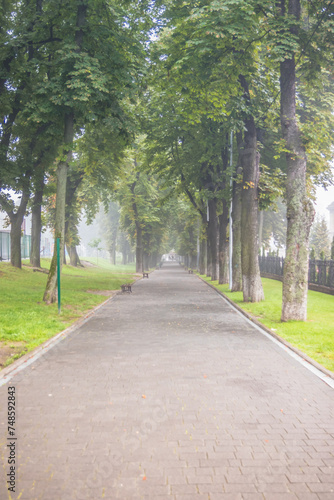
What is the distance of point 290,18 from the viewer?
1239 cm

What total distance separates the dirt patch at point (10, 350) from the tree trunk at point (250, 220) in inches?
404

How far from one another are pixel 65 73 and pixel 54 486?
13.6 m

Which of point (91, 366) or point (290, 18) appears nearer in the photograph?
point (91, 366)

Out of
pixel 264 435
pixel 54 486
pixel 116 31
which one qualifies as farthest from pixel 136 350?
pixel 116 31

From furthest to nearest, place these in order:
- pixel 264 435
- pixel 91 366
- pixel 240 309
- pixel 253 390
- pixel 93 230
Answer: pixel 93 230 < pixel 240 309 < pixel 91 366 < pixel 253 390 < pixel 264 435

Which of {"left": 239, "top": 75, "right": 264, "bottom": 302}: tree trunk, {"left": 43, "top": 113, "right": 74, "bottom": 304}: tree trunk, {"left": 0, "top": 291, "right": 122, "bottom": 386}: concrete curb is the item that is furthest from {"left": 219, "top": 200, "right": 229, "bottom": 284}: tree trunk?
{"left": 0, "top": 291, "right": 122, "bottom": 386}: concrete curb

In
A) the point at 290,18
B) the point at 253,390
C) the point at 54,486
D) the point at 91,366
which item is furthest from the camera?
the point at 290,18

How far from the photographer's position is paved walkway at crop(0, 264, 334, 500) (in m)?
3.59

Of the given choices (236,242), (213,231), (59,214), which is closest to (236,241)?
Answer: (236,242)

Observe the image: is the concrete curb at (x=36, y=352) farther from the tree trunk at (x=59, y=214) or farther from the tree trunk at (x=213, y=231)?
the tree trunk at (x=213, y=231)

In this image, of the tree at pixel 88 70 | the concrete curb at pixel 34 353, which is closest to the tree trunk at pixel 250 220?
the tree at pixel 88 70

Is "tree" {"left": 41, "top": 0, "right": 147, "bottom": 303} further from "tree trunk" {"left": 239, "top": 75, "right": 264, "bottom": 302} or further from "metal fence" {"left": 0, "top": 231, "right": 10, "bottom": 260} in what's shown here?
"metal fence" {"left": 0, "top": 231, "right": 10, "bottom": 260}

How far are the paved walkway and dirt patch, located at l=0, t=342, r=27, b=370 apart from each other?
0.55 meters

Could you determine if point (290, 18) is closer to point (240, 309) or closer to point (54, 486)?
point (240, 309)
